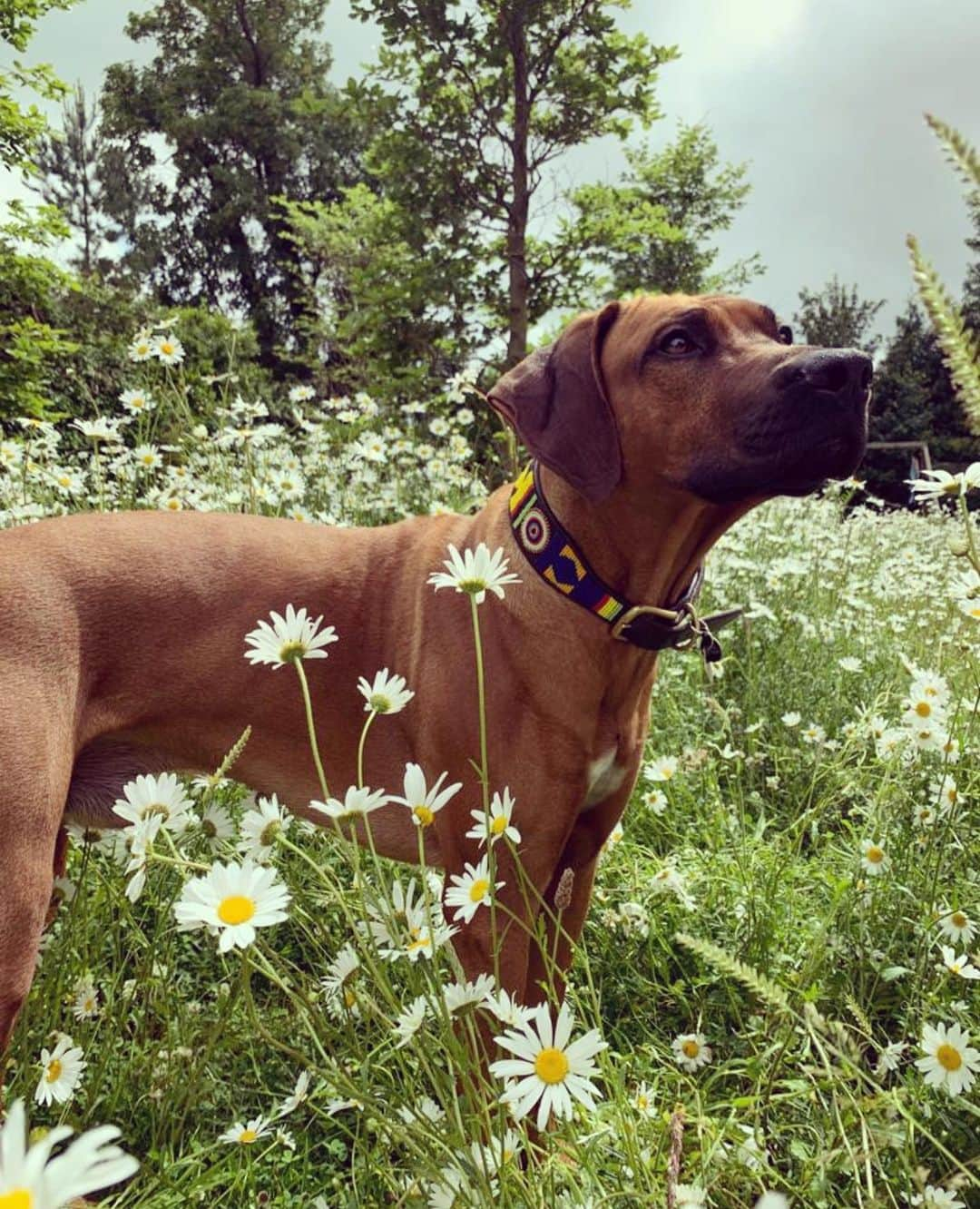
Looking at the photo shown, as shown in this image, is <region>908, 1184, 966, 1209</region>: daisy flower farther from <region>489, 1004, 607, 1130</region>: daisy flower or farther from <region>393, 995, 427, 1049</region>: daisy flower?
<region>393, 995, 427, 1049</region>: daisy flower

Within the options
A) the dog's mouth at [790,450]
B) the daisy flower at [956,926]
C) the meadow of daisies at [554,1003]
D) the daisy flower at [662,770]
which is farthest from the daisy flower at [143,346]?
the daisy flower at [956,926]

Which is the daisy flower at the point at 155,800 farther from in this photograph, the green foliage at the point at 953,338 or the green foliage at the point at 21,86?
the green foliage at the point at 21,86

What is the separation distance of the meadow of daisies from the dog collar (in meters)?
0.15

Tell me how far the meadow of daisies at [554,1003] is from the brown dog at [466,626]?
3.5 inches

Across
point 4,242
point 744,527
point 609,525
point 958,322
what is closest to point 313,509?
point 744,527

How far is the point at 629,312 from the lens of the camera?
2217 mm

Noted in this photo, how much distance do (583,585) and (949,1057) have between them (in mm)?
1088

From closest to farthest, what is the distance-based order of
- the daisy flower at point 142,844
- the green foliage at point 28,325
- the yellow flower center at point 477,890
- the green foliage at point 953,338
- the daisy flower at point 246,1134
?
the green foliage at point 953,338 < the daisy flower at point 142,844 < the yellow flower center at point 477,890 < the daisy flower at point 246,1134 < the green foliage at point 28,325

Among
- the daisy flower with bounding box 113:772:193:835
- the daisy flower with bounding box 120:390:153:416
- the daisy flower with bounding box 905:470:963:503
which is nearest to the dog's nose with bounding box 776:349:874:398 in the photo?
the daisy flower with bounding box 905:470:963:503

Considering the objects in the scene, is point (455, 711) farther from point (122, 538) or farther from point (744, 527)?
point (744, 527)

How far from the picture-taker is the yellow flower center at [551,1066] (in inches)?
41.1

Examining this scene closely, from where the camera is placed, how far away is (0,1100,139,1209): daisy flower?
43 centimetres

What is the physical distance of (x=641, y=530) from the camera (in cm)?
203

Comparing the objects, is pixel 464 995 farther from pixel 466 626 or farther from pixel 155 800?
pixel 466 626
